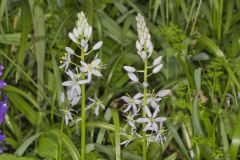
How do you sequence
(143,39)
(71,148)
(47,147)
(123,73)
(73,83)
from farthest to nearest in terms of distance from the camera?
(123,73)
(47,147)
(71,148)
(73,83)
(143,39)

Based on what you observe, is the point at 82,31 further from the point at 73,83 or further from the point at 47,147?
the point at 47,147

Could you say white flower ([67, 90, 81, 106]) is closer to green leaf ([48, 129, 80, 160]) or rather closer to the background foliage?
green leaf ([48, 129, 80, 160])

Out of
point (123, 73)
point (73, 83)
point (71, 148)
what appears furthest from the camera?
point (123, 73)

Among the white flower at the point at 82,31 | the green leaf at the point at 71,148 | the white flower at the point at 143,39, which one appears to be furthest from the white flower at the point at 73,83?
the green leaf at the point at 71,148

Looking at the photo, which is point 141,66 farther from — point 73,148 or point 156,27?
point 73,148

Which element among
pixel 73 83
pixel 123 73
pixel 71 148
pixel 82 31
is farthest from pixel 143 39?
pixel 123 73

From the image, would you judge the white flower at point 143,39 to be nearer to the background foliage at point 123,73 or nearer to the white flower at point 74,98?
the white flower at point 74,98

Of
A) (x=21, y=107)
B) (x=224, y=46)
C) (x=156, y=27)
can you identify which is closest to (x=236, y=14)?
(x=224, y=46)

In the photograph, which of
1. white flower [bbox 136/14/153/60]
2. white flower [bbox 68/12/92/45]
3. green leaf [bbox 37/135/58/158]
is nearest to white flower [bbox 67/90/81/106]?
white flower [bbox 68/12/92/45]

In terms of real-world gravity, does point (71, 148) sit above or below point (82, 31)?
below
